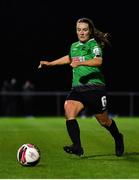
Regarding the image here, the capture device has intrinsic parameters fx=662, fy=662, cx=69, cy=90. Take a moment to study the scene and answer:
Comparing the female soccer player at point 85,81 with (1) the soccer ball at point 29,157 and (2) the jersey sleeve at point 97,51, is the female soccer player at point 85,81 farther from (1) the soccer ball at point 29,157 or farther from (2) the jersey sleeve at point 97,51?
(1) the soccer ball at point 29,157

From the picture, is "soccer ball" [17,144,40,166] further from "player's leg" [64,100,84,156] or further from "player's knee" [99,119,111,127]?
"player's knee" [99,119,111,127]

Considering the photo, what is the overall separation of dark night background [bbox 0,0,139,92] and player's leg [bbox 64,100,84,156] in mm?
33950

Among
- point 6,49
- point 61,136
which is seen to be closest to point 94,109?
point 61,136

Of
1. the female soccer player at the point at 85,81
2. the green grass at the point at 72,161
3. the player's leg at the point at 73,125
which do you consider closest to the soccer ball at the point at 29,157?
the green grass at the point at 72,161

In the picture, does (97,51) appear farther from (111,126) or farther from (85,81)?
(111,126)

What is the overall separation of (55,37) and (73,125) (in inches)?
1407

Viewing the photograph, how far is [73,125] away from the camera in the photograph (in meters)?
11.4

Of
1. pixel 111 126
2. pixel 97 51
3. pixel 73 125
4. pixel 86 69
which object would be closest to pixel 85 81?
pixel 86 69

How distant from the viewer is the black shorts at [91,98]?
11.5 m

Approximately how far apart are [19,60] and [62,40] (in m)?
3.40

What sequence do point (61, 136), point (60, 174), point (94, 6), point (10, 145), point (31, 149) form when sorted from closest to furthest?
point (60, 174) → point (31, 149) → point (10, 145) → point (61, 136) → point (94, 6)

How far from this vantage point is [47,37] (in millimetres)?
46906

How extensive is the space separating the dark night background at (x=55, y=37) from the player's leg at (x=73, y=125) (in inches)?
1337

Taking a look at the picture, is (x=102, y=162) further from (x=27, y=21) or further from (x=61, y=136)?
(x=27, y=21)
